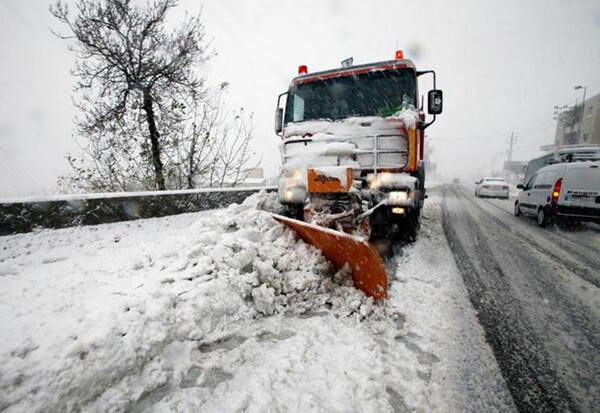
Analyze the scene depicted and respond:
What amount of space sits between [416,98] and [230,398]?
4.90 metres

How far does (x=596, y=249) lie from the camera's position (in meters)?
5.39

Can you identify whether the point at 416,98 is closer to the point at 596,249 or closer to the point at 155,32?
the point at 596,249

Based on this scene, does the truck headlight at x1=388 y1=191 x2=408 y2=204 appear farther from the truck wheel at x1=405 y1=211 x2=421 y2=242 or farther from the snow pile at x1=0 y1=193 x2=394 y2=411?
the snow pile at x1=0 y1=193 x2=394 y2=411

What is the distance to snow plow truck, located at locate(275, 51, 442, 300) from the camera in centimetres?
400

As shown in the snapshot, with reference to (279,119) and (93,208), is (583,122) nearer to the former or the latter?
(279,119)

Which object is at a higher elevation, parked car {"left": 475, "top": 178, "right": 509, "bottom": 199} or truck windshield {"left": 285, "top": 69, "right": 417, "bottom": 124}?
truck windshield {"left": 285, "top": 69, "right": 417, "bottom": 124}

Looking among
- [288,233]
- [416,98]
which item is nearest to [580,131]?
[416,98]

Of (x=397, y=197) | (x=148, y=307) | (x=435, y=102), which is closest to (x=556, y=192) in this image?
(x=435, y=102)

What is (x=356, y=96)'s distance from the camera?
4.98 metres

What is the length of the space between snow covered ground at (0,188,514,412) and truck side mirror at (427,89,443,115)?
9.99 feet

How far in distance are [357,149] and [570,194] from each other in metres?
6.37

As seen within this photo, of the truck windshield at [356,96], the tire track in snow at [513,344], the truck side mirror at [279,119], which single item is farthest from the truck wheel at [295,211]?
the tire track in snow at [513,344]

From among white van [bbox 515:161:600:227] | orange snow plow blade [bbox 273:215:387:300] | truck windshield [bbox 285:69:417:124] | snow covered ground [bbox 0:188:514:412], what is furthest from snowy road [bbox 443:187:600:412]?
truck windshield [bbox 285:69:417:124]

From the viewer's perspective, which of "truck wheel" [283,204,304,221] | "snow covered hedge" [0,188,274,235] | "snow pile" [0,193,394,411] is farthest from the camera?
"truck wheel" [283,204,304,221]
